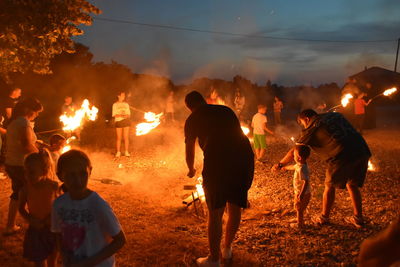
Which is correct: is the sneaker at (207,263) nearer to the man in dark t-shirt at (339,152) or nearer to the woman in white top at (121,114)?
the man in dark t-shirt at (339,152)

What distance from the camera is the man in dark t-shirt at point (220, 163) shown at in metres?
3.48

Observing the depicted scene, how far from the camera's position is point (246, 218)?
5375 millimetres

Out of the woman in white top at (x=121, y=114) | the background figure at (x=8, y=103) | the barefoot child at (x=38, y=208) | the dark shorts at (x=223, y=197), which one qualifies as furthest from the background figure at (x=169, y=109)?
the barefoot child at (x=38, y=208)

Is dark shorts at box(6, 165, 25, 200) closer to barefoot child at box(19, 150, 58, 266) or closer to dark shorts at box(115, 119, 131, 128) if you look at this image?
barefoot child at box(19, 150, 58, 266)

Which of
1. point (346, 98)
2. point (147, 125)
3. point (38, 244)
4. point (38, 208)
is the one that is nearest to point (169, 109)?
point (346, 98)

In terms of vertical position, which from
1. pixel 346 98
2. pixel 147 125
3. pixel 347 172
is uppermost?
pixel 346 98

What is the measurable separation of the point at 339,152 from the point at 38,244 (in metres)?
3.93

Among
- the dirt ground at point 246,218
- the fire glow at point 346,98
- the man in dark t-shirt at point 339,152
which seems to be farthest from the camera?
the fire glow at point 346,98

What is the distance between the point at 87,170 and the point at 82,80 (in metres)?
18.3

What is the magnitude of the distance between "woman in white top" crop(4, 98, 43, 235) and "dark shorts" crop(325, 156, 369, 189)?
4.33m

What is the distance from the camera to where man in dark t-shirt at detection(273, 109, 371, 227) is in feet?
14.5

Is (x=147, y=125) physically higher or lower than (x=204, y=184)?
higher

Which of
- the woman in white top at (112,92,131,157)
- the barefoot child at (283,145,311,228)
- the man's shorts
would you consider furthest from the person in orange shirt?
the barefoot child at (283,145,311,228)

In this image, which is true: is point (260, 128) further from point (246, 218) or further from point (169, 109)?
point (169, 109)
